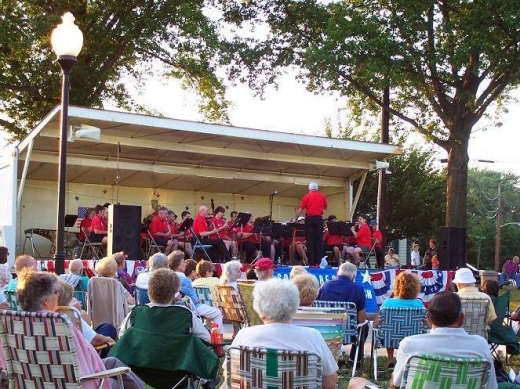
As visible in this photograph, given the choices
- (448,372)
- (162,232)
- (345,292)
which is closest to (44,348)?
(448,372)

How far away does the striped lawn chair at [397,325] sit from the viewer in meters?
7.64

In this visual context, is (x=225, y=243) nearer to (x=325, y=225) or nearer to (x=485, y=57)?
(x=325, y=225)

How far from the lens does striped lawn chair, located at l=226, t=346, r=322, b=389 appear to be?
3.90 metres

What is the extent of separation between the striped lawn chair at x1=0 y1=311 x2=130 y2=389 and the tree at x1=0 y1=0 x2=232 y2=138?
18.0 meters

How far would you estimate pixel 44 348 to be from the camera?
4.16m

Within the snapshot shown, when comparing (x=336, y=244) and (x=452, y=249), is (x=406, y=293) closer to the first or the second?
(x=336, y=244)

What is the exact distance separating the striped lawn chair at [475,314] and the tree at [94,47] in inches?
637

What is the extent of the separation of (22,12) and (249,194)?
8416mm

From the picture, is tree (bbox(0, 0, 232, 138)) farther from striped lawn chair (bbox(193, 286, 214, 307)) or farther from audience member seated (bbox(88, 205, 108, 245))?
striped lawn chair (bbox(193, 286, 214, 307))

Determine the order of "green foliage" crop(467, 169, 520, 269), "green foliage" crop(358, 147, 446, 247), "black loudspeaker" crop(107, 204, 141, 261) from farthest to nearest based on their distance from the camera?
"green foliage" crop(467, 169, 520, 269) → "green foliage" crop(358, 147, 446, 247) → "black loudspeaker" crop(107, 204, 141, 261)

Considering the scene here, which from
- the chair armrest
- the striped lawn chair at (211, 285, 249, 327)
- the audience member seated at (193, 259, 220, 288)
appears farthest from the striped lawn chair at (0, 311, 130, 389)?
the audience member seated at (193, 259, 220, 288)

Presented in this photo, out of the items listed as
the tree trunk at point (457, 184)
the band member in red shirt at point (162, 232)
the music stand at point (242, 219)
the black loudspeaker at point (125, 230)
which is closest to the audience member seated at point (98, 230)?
the band member in red shirt at point (162, 232)

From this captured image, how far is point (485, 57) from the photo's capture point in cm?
2038

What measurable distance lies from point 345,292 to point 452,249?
856 cm
